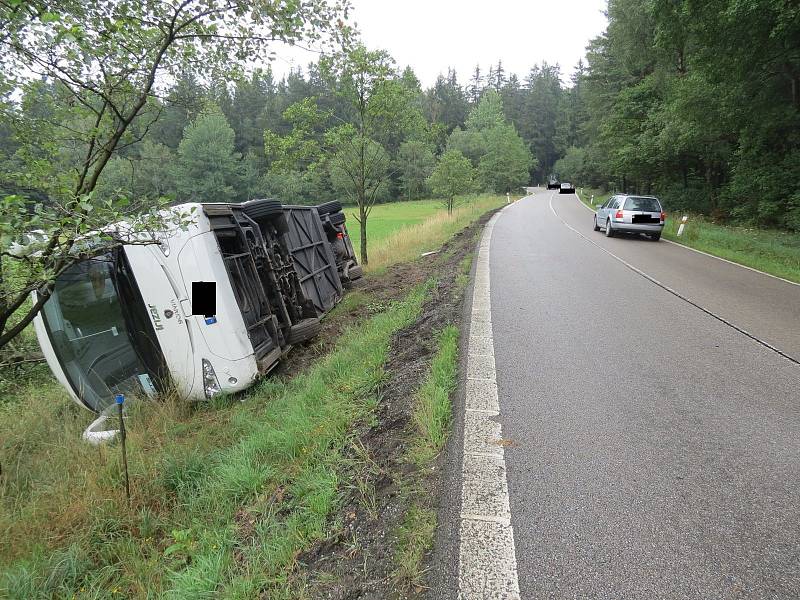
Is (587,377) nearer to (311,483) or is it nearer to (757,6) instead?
(311,483)

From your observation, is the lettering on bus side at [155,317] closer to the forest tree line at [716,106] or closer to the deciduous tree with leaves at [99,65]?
the deciduous tree with leaves at [99,65]

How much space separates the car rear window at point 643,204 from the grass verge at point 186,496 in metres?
14.1

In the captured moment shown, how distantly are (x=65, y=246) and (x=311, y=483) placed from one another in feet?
7.12

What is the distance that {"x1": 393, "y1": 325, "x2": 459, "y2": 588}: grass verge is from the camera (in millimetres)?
2100

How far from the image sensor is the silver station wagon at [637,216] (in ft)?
51.2

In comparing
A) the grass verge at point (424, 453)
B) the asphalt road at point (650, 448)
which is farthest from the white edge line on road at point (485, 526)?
the grass verge at point (424, 453)

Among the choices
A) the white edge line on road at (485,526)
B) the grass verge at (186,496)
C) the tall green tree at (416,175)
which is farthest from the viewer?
the tall green tree at (416,175)

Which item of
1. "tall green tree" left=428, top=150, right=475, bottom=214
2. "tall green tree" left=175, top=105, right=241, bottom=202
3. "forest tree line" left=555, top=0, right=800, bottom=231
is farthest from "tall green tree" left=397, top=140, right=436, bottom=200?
"forest tree line" left=555, top=0, right=800, bottom=231

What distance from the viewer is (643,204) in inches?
629

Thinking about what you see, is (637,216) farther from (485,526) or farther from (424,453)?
(485,526)

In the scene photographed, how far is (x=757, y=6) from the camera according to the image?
9.85 meters

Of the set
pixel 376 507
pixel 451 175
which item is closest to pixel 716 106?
pixel 451 175

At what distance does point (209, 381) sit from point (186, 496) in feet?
5.05

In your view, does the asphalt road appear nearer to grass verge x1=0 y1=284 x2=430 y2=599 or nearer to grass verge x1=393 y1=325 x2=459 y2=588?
grass verge x1=393 y1=325 x2=459 y2=588
